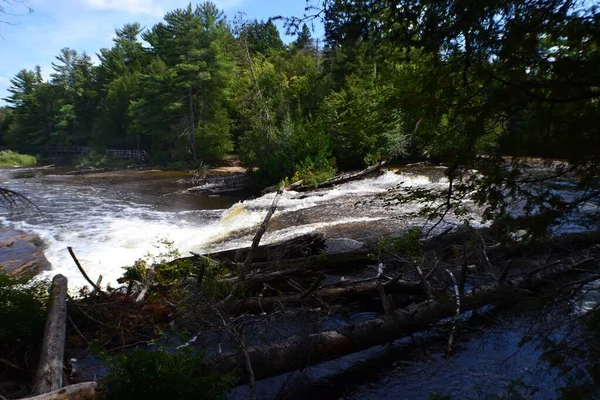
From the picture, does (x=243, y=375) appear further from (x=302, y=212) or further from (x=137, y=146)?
(x=137, y=146)

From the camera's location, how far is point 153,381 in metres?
3.01

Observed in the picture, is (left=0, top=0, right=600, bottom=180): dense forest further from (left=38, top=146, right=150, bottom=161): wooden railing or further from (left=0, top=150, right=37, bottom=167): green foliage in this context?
(left=0, top=150, right=37, bottom=167): green foliage

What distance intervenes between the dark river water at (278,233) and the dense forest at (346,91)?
1428 mm

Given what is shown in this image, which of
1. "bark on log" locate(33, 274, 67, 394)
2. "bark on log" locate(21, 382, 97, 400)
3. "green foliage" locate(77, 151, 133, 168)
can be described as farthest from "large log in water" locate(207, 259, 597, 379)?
"green foliage" locate(77, 151, 133, 168)

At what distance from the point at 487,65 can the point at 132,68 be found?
65684mm

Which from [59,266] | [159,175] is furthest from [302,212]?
[159,175]

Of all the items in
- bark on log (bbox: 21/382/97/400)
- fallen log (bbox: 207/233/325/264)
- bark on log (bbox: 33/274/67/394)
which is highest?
bark on log (bbox: 21/382/97/400)

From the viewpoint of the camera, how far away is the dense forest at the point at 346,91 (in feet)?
7.03

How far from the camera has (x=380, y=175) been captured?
1978 cm

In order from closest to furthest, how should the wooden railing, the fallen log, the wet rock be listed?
the fallen log → the wet rock → the wooden railing

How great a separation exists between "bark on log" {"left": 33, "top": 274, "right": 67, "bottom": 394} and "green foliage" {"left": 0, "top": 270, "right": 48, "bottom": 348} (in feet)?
0.49

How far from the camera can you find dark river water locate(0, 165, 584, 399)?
4562 mm

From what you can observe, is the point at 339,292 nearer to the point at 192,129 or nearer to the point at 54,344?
the point at 54,344

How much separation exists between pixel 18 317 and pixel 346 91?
2307 cm
